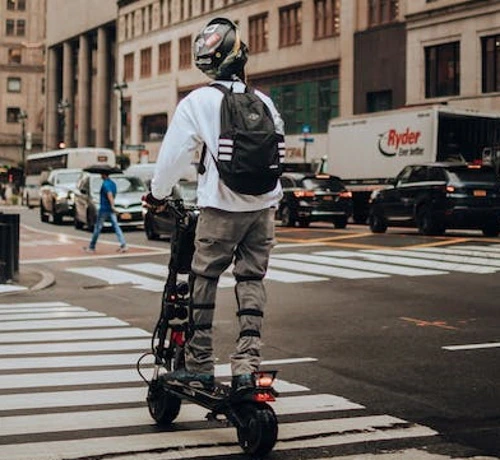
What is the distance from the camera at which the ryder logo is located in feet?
105

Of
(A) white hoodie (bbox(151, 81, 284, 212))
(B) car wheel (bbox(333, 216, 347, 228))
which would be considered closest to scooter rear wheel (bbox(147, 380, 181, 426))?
(A) white hoodie (bbox(151, 81, 284, 212))

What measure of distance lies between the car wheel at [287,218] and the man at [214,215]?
25372 millimetres

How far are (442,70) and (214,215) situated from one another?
45.2 m

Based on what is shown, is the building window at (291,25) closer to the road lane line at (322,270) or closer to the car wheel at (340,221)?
the car wheel at (340,221)

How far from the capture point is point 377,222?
88.6ft

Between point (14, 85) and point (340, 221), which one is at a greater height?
point (14, 85)

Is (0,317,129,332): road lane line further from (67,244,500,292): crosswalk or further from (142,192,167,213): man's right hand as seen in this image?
(142,192,167,213): man's right hand

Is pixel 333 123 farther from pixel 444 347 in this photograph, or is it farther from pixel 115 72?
pixel 115 72

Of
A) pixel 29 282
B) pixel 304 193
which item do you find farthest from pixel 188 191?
pixel 29 282

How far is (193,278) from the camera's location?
529 cm

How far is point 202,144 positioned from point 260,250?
0.63 m

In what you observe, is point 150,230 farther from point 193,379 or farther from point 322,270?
point 193,379

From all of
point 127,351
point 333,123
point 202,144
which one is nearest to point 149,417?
point 202,144

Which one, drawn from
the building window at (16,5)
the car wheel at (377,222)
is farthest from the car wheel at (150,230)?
the building window at (16,5)
